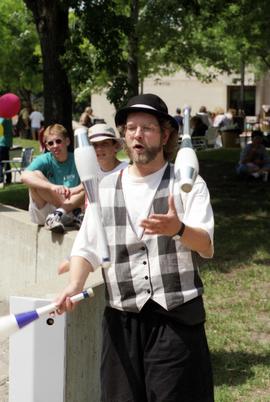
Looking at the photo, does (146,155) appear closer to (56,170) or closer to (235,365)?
(235,365)

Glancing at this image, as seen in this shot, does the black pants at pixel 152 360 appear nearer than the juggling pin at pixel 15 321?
No

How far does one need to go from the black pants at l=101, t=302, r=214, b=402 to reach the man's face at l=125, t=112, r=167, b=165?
0.64 m

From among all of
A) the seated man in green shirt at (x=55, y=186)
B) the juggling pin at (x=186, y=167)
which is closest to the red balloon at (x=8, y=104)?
the seated man in green shirt at (x=55, y=186)

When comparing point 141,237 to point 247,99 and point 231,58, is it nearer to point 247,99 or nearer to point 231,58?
point 231,58

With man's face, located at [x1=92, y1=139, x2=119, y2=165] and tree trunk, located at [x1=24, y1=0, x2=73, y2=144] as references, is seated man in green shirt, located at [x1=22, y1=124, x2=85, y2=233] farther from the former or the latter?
tree trunk, located at [x1=24, y1=0, x2=73, y2=144]

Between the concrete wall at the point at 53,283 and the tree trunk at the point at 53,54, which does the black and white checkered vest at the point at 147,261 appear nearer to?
the concrete wall at the point at 53,283

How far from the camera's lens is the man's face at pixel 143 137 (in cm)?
282

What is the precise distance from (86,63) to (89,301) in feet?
20.9

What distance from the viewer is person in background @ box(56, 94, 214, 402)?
9.30 feet

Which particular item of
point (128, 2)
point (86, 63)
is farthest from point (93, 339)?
point (128, 2)

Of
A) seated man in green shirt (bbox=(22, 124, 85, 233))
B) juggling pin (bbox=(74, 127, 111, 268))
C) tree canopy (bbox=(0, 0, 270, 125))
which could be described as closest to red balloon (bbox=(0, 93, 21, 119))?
tree canopy (bbox=(0, 0, 270, 125))

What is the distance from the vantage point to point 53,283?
4.17 meters

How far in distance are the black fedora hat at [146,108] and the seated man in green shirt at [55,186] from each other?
2.93 meters

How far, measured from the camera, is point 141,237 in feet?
9.32
